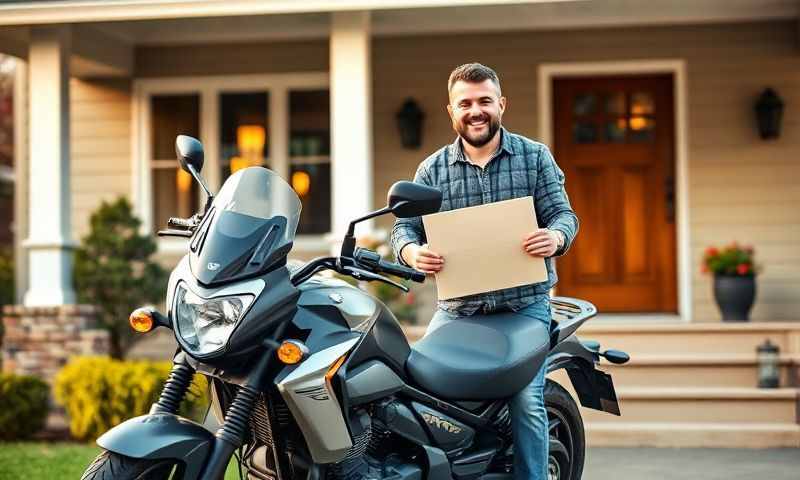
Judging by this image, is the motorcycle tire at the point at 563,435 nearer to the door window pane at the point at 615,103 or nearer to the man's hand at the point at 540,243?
the man's hand at the point at 540,243

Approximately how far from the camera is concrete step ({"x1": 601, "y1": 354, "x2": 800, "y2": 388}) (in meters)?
7.56

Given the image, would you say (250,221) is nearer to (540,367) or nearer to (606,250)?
(540,367)

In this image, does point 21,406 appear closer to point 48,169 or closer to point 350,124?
point 48,169

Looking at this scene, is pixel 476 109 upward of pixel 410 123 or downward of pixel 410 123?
downward

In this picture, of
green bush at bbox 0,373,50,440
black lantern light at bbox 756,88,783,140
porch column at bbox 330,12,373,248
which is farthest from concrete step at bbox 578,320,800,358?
green bush at bbox 0,373,50,440

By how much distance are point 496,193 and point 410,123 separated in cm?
573

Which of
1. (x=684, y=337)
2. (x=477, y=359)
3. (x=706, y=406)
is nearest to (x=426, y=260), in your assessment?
(x=477, y=359)

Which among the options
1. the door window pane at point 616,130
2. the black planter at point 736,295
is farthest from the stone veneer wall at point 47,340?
the black planter at point 736,295

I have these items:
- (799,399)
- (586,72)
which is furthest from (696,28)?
(799,399)

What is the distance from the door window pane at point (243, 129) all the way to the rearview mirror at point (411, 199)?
7008mm

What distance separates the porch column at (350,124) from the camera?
830 centimetres

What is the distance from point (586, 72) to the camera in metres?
9.65

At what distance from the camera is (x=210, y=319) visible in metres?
2.98

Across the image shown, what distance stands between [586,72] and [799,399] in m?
3.73
